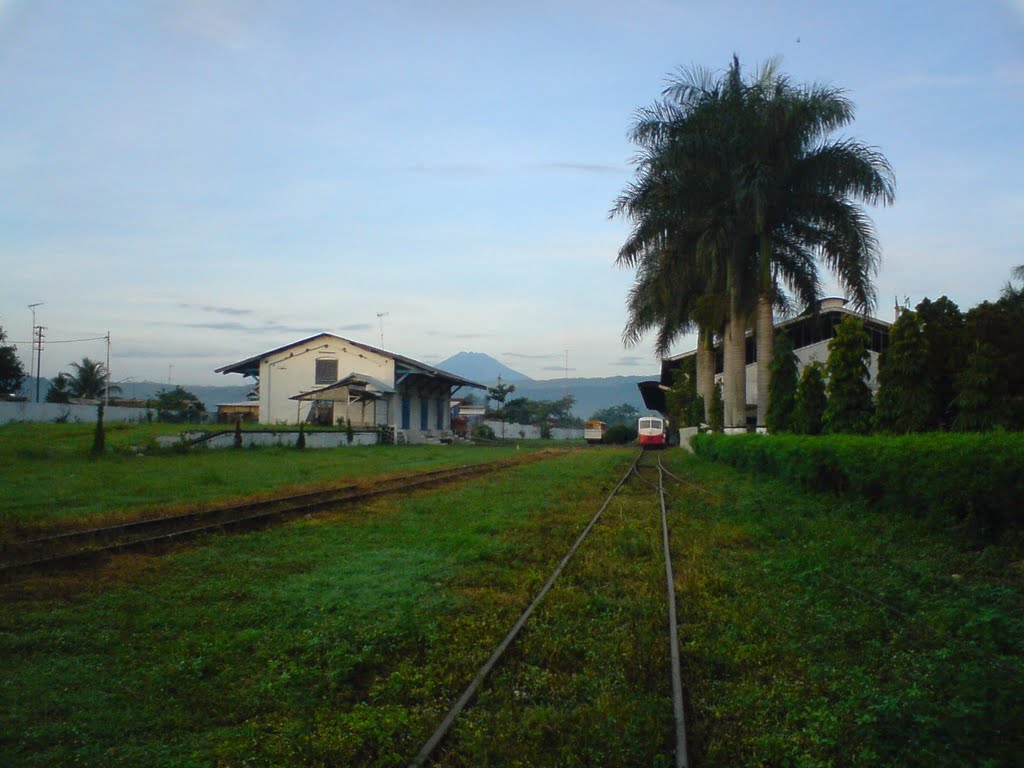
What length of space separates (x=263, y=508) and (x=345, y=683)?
921 centimetres

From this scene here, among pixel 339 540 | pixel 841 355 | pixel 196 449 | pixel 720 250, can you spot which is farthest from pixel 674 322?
pixel 339 540

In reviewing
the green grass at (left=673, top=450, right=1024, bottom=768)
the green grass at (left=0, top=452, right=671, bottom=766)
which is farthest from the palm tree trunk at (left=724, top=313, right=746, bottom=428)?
the green grass at (left=0, top=452, right=671, bottom=766)

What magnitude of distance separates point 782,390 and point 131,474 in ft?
56.8

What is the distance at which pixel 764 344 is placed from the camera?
26906 mm

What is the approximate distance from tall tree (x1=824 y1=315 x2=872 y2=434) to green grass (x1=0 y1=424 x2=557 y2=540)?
457 inches

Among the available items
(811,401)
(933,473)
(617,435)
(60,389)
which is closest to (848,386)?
(811,401)

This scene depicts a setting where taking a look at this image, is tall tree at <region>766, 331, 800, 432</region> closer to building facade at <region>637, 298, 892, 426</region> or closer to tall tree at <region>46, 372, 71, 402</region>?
building facade at <region>637, 298, 892, 426</region>

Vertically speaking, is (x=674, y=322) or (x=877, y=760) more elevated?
(x=674, y=322)

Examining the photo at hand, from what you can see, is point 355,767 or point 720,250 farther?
point 720,250

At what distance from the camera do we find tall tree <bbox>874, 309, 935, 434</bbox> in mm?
17281

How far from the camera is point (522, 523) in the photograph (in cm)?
1285

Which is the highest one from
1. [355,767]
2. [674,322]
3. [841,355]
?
[674,322]

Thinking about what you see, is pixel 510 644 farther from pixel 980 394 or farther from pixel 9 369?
pixel 9 369

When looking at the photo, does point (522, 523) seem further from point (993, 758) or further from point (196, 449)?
point (196, 449)
